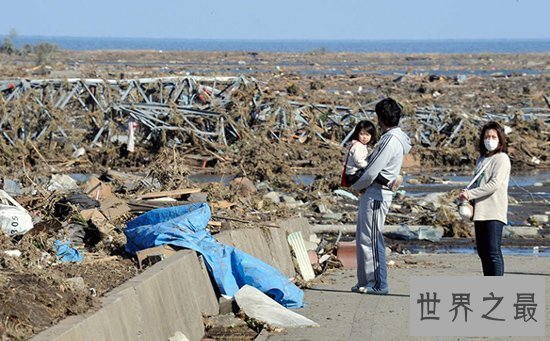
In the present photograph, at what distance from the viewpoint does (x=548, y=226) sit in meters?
18.2

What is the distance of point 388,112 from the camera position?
428 inches

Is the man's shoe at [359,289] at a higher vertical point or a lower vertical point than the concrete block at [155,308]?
lower

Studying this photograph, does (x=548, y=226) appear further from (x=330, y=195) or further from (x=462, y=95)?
(x=462, y=95)

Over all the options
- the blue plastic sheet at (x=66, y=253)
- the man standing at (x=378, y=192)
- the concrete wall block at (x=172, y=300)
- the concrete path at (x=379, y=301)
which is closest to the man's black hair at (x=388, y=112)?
the man standing at (x=378, y=192)

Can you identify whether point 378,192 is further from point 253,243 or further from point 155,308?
point 155,308

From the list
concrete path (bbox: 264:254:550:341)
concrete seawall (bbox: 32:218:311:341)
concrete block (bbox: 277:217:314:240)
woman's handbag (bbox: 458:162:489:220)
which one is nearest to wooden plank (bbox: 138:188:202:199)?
concrete block (bbox: 277:217:314:240)

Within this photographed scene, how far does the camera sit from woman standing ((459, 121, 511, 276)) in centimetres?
999

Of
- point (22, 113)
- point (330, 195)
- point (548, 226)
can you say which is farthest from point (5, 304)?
point (22, 113)

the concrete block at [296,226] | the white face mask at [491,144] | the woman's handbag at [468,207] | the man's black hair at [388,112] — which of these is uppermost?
the man's black hair at [388,112]

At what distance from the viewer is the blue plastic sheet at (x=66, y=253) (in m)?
9.76

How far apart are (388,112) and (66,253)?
3422mm

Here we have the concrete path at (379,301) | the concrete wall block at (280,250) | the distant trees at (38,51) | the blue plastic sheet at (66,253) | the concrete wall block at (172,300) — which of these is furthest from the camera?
the distant trees at (38,51)

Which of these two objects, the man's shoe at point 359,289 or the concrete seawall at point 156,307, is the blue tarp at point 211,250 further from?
the man's shoe at point 359,289

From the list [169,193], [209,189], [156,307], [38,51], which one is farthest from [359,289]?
[38,51]
